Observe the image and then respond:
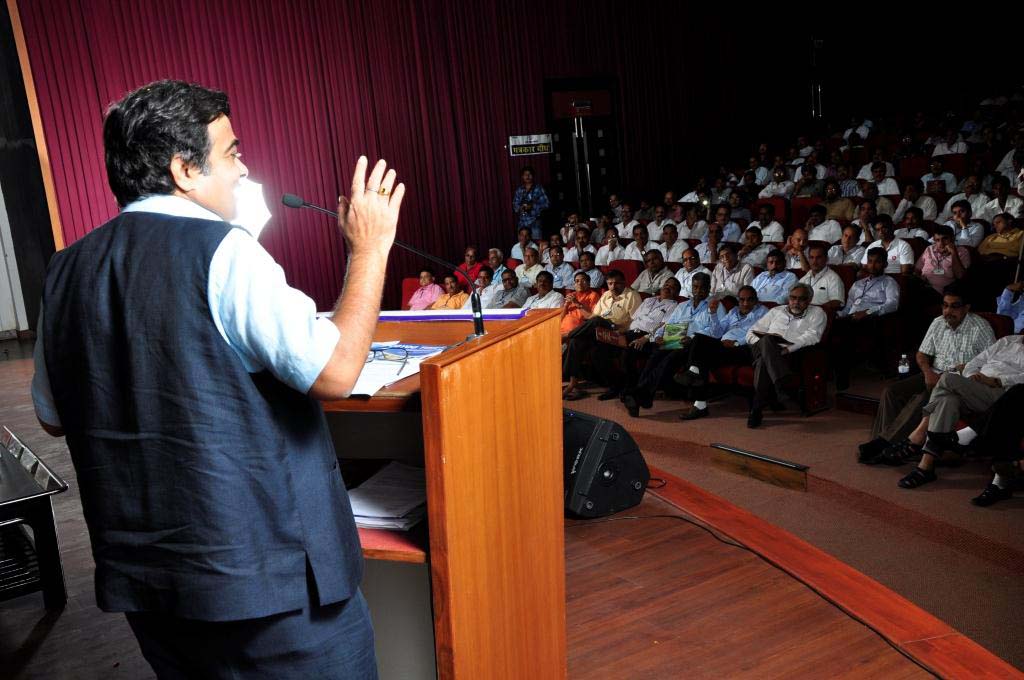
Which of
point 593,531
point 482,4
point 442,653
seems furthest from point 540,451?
point 482,4

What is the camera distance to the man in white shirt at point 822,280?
4.34 m

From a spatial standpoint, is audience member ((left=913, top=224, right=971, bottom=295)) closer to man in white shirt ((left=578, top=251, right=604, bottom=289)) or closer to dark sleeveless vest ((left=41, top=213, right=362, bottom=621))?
man in white shirt ((left=578, top=251, right=604, bottom=289))

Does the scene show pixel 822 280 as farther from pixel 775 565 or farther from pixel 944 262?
pixel 775 565

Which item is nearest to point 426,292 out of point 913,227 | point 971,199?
point 913,227

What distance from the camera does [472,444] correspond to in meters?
0.80

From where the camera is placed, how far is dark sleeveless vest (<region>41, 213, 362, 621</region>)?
0.63 meters

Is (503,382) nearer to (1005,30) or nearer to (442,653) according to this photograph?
(442,653)

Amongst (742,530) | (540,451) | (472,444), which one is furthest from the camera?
(742,530)

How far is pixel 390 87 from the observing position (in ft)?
24.1

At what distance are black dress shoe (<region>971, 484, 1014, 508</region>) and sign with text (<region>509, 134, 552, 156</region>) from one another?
5767mm

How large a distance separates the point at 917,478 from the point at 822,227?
293 cm

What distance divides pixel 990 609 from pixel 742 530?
971mm

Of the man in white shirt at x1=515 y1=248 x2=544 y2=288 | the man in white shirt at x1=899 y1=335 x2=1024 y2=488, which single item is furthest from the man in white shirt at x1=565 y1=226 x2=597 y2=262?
the man in white shirt at x1=899 y1=335 x2=1024 y2=488

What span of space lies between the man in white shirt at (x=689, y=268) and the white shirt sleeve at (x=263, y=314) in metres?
4.45
